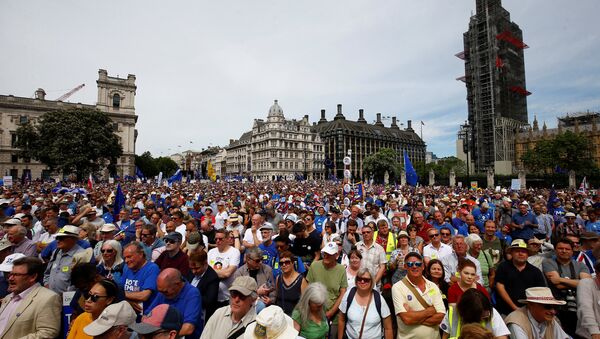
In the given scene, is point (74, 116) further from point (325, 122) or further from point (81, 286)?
point (325, 122)

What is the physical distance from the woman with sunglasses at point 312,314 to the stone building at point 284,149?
86.6 m

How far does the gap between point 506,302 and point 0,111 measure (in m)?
84.7

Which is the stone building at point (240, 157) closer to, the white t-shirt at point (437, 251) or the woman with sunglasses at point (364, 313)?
the white t-shirt at point (437, 251)

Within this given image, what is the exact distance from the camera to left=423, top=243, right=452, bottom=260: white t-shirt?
5.49 m

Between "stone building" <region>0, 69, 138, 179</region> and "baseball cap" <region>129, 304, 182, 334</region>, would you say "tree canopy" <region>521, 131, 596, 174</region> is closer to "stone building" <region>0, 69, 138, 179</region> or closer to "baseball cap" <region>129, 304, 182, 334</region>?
"baseball cap" <region>129, 304, 182, 334</region>

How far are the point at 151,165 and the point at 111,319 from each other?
10895 cm

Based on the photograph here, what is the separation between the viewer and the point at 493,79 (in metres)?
59.8

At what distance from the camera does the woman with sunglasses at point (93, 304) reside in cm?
293

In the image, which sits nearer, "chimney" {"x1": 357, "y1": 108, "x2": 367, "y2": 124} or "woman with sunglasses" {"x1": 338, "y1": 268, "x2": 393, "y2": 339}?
"woman with sunglasses" {"x1": 338, "y1": 268, "x2": 393, "y2": 339}

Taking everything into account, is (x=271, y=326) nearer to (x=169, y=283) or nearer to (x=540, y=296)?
(x=169, y=283)

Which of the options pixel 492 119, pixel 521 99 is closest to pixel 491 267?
pixel 492 119

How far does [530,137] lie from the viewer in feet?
233

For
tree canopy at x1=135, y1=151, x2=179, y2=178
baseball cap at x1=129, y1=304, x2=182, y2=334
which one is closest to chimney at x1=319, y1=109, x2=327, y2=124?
tree canopy at x1=135, y1=151, x2=179, y2=178

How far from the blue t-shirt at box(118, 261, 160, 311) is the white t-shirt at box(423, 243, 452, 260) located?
15.0 feet
